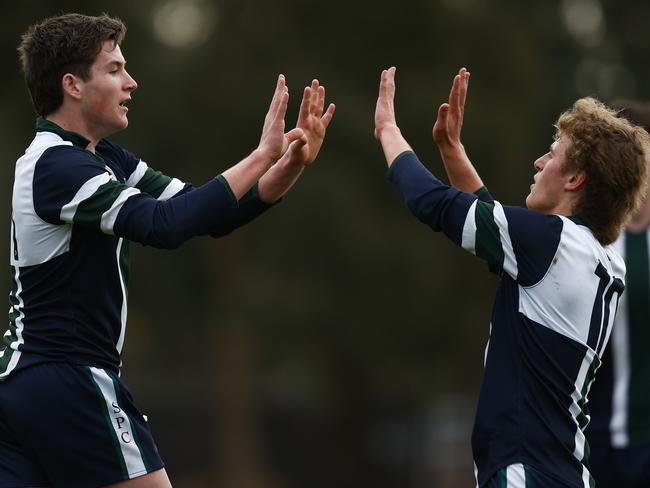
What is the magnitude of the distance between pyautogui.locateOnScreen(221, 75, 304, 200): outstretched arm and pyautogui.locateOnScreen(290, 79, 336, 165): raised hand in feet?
0.72

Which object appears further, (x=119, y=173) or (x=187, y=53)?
(x=187, y=53)

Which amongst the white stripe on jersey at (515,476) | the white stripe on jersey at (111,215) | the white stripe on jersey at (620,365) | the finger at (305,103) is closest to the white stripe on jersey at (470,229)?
the white stripe on jersey at (515,476)

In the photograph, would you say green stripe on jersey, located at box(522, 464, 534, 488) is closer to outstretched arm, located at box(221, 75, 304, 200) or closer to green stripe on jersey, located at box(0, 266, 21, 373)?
outstretched arm, located at box(221, 75, 304, 200)

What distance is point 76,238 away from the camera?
4809mm

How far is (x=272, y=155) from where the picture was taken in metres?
5.00

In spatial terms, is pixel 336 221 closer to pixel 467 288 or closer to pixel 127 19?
pixel 467 288

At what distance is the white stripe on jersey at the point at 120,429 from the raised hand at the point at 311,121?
1319mm

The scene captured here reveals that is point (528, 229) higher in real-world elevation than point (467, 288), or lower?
higher

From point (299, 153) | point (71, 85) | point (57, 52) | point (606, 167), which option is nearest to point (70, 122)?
point (71, 85)

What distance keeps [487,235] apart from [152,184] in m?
1.64

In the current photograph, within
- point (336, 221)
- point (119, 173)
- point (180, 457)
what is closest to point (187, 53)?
point (336, 221)

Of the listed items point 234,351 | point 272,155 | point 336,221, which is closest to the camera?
point 272,155

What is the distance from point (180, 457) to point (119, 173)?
1883 centimetres

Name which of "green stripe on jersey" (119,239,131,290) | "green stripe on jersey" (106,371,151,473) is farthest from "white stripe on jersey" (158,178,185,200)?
"green stripe on jersey" (106,371,151,473)
